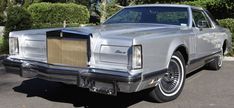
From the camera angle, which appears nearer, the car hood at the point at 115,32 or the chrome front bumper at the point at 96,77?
the chrome front bumper at the point at 96,77

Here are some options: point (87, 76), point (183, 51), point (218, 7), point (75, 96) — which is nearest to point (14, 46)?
point (75, 96)

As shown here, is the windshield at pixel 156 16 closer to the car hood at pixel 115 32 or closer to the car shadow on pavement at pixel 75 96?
the car hood at pixel 115 32

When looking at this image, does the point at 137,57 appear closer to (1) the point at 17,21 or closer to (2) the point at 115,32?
(2) the point at 115,32

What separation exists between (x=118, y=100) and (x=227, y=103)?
63.9 inches

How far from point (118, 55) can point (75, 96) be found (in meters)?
1.74

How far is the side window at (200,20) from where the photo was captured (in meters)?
6.98

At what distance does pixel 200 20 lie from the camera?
7246mm

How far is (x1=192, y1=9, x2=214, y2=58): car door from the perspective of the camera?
267 inches

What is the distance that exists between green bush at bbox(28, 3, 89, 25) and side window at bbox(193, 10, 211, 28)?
32.2 feet

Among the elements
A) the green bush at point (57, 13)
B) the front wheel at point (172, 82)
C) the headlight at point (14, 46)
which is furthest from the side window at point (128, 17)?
the green bush at point (57, 13)

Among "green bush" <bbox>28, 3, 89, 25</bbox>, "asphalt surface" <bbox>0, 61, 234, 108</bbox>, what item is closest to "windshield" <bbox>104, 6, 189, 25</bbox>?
"asphalt surface" <bbox>0, 61, 234, 108</bbox>

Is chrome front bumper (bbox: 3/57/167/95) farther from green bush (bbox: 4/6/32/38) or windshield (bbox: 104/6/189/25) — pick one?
green bush (bbox: 4/6/32/38)

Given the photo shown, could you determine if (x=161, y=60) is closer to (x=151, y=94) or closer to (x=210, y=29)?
(x=151, y=94)

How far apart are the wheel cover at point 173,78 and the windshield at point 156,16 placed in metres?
0.97
